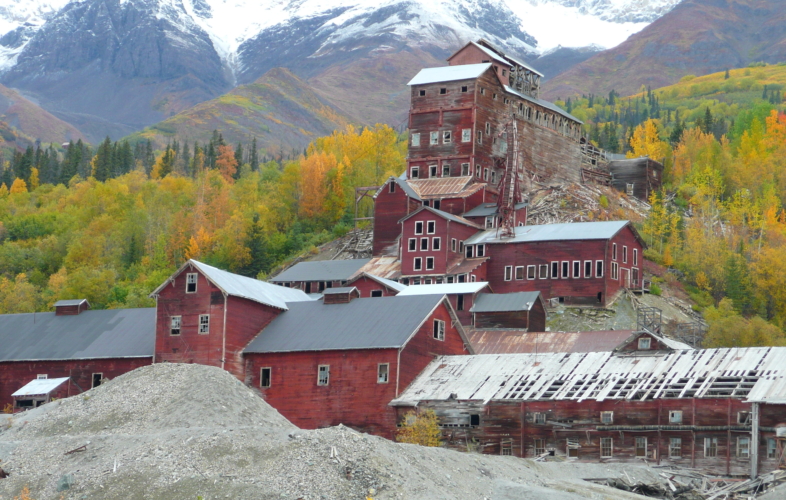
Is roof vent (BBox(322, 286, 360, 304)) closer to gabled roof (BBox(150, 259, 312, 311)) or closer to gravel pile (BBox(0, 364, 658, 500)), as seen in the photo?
gabled roof (BBox(150, 259, 312, 311))

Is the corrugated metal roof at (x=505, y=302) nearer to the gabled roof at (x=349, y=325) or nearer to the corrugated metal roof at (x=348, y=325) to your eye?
the gabled roof at (x=349, y=325)

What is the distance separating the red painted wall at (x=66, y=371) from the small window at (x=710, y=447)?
116 feet

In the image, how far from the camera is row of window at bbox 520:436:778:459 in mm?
54438

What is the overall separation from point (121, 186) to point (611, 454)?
110164 millimetres

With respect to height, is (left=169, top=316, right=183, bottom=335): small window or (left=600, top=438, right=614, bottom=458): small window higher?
(left=169, top=316, right=183, bottom=335): small window

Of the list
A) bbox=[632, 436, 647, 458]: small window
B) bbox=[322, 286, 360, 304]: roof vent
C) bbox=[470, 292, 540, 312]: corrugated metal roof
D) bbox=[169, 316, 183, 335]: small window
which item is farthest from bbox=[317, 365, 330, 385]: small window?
bbox=[470, 292, 540, 312]: corrugated metal roof

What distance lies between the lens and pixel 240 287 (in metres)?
74.4

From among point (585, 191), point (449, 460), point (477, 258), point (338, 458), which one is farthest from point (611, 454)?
point (585, 191)

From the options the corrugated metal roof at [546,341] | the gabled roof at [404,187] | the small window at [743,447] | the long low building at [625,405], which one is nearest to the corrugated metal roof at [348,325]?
the long low building at [625,405]

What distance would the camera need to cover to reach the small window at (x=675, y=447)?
56.5 m

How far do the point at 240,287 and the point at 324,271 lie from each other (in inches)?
1027

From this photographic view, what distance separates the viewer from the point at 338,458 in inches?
1753

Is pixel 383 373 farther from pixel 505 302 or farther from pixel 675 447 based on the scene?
pixel 505 302

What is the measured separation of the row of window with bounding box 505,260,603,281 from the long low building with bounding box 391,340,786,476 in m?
24.8
